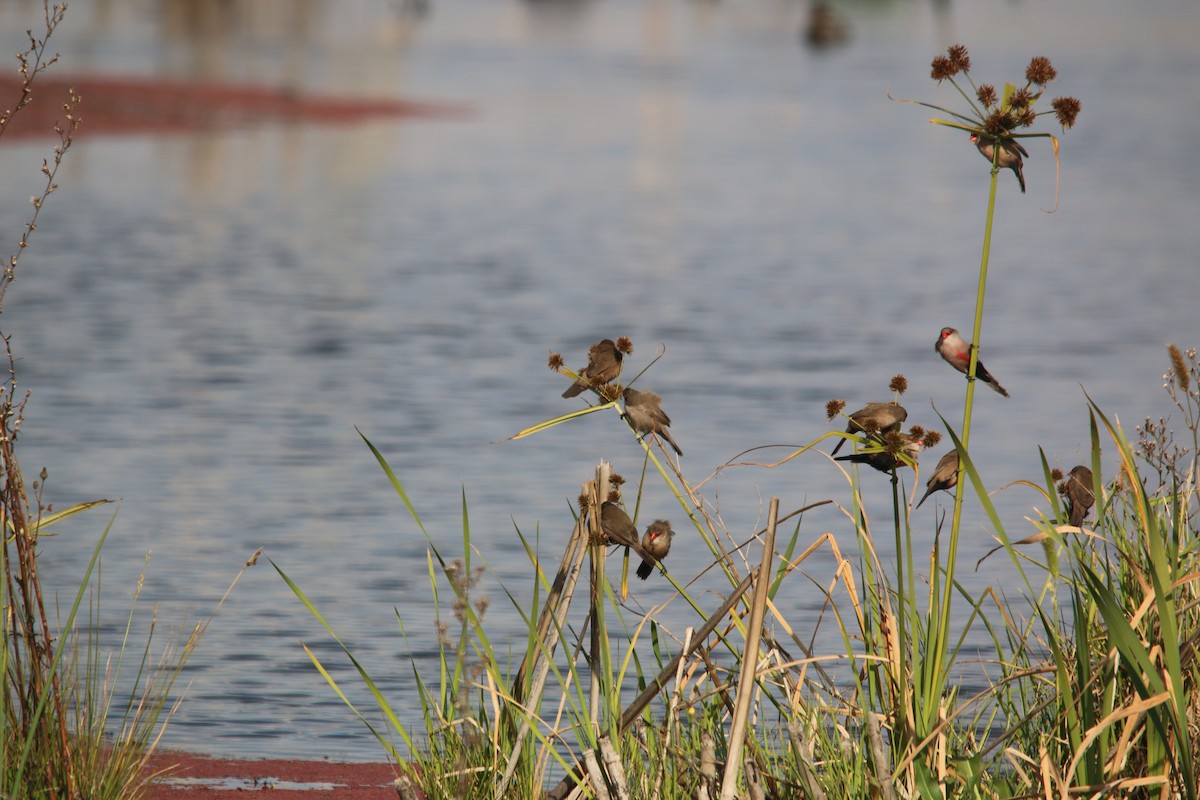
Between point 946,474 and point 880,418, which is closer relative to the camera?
point 880,418

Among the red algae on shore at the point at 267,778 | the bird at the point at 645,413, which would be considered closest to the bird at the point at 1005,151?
the bird at the point at 645,413

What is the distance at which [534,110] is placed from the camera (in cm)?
3669

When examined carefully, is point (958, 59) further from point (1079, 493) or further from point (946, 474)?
point (1079, 493)

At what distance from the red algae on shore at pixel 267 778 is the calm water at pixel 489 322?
242 millimetres

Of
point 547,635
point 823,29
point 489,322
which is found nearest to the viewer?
point 547,635

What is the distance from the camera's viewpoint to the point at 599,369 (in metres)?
3.75

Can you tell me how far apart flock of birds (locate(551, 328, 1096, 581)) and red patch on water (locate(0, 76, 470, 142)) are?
84.7ft

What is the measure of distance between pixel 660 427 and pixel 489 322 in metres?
10.7

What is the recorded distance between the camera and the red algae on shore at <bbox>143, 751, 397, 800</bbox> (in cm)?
472

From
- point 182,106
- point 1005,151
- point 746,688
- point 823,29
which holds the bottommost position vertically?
point 746,688

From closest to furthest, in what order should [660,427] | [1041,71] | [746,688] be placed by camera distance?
[746,688]
[1041,71]
[660,427]

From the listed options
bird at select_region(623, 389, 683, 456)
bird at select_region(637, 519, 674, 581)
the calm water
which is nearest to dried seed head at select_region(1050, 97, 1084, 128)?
bird at select_region(623, 389, 683, 456)

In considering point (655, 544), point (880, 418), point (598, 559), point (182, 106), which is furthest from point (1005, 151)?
point (182, 106)

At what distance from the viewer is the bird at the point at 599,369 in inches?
147
